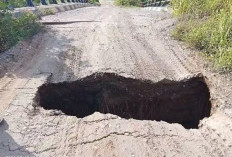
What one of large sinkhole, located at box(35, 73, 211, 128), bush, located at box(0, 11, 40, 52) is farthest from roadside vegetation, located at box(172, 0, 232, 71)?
bush, located at box(0, 11, 40, 52)

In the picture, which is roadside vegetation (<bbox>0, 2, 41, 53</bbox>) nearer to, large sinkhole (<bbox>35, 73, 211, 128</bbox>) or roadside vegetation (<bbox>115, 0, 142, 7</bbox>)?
large sinkhole (<bbox>35, 73, 211, 128</bbox>)

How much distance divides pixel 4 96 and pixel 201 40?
11.6ft

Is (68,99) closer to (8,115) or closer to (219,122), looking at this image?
(8,115)

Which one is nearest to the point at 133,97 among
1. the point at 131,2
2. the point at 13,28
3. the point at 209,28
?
the point at 209,28

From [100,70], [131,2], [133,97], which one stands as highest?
[100,70]

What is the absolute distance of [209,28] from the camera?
5.83 meters

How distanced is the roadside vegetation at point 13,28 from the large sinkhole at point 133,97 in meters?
1.86

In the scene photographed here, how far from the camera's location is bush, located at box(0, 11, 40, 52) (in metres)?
6.09

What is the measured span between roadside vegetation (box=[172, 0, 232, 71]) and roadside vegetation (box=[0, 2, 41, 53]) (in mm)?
Answer: 3082

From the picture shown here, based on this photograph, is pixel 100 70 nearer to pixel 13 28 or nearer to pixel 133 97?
pixel 133 97

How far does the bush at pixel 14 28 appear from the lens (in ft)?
20.0

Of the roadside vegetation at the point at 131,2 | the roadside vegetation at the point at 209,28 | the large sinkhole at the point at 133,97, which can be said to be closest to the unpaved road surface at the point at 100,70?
the large sinkhole at the point at 133,97

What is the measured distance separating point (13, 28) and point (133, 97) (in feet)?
10.0

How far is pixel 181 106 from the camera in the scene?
16.9 ft
